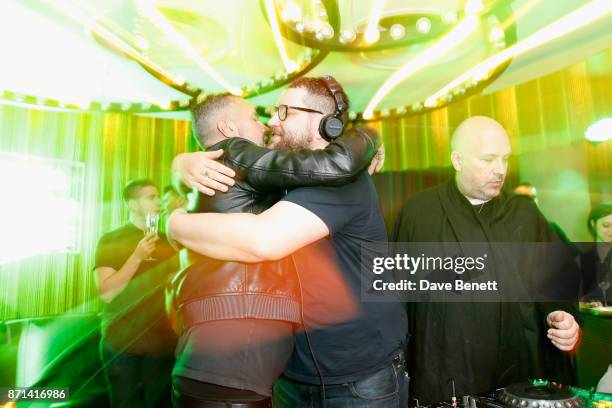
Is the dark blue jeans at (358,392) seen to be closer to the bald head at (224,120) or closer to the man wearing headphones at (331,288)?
the man wearing headphones at (331,288)

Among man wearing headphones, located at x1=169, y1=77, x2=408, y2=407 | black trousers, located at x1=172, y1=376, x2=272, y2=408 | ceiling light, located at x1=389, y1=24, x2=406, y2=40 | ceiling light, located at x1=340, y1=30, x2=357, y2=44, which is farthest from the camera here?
ceiling light, located at x1=389, y1=24, x2=406, y2=40

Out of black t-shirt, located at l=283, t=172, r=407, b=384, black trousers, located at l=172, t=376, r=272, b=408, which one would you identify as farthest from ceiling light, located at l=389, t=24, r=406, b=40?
black trousers, located at l=172, t=376, r=272, b=408

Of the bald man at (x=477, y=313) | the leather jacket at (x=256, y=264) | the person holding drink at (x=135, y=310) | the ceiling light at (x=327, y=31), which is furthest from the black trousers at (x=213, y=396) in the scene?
the ceiling light at (x=327, y=31)

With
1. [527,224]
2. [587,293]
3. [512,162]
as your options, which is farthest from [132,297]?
[512,162]

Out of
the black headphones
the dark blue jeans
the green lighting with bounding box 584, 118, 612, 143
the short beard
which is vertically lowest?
the dark blue jeans

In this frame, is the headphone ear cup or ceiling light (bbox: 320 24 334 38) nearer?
the headphone ear cup

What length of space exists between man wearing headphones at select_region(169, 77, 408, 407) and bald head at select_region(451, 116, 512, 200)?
1.41 metres

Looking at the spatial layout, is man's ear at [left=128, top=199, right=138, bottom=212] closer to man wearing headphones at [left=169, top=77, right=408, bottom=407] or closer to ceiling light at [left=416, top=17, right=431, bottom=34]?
man wearing headphones at [left=169, top=77, right=408, bottom=407]

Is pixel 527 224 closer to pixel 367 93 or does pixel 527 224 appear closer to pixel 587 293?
pixel 587 293

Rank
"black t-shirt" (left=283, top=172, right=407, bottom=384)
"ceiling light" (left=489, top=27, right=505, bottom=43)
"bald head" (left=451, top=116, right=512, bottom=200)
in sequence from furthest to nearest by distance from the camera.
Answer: "ceiling light" (left=489, top=27, right=505, bottom=43) → "bald head" (left=451, top=116, right=512, bottom=200) → "black t-shirt" (left=283, top=172, right=407, bottom=384)

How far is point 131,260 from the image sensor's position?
283cm

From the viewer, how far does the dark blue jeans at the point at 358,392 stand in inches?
49.3

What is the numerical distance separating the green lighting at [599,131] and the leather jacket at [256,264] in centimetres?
408

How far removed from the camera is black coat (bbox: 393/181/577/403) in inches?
87.0
